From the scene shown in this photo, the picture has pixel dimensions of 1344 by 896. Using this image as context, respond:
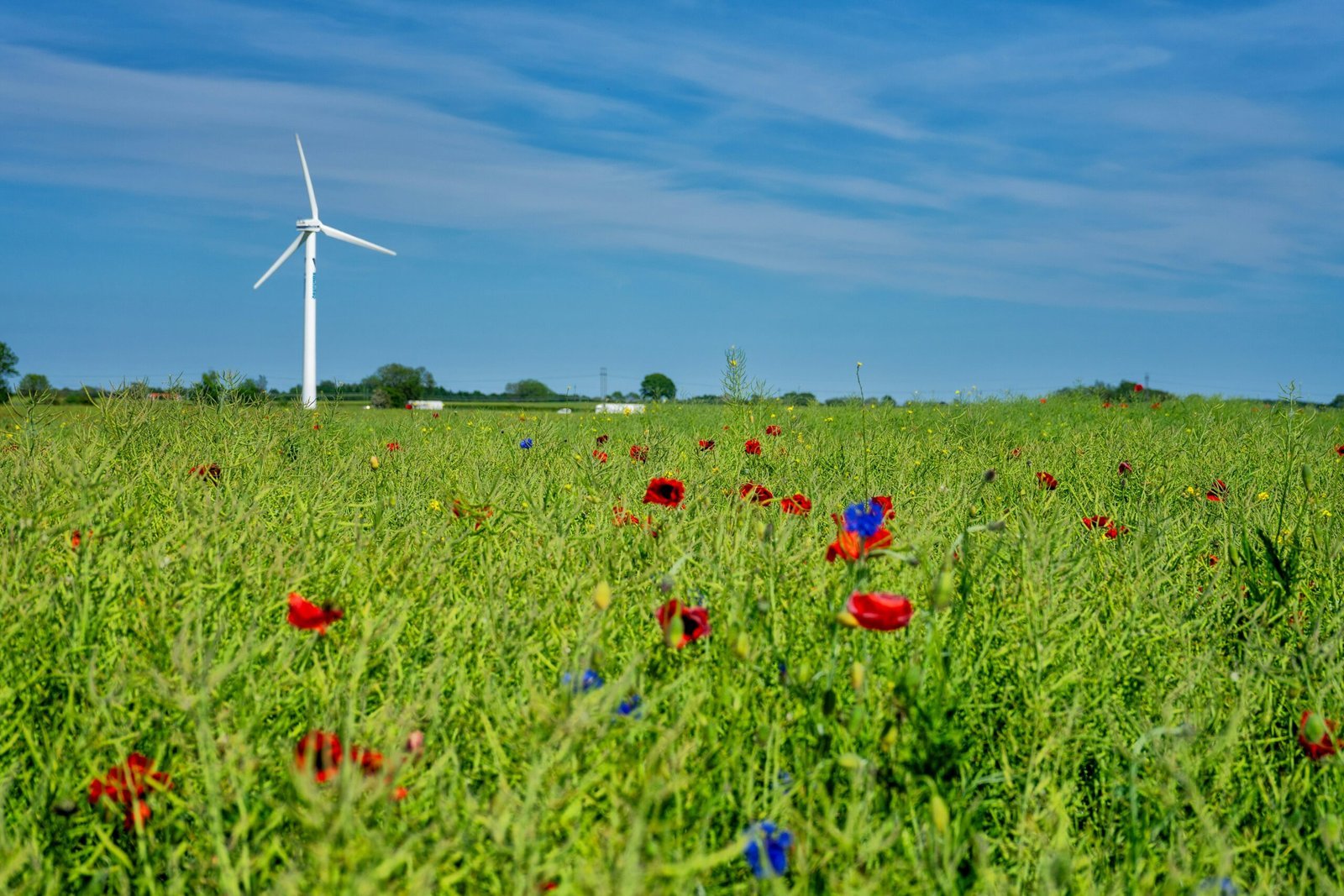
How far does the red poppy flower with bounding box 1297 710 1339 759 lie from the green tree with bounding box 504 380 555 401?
31.4 metres

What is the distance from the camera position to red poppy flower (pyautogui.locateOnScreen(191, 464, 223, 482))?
9.04 feet

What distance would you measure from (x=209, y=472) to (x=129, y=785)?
175 cm

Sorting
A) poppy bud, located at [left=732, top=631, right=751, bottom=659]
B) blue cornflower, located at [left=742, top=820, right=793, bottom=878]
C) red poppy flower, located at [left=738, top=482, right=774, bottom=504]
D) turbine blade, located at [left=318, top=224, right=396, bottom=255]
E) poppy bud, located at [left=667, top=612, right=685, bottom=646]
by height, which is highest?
turbine blade, located at [left=318, top=224, right=396, bottom=255]

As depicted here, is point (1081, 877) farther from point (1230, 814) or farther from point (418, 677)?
point (418, 677)

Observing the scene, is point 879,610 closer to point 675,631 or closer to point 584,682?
point 675,631

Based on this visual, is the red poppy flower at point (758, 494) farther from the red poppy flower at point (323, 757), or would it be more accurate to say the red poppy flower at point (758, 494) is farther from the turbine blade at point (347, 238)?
the turbine blade at point (347, 238)

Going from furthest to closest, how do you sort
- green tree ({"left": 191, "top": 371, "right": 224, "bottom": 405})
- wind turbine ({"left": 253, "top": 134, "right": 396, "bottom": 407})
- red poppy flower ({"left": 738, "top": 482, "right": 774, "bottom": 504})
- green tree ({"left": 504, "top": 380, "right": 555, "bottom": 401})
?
1. green tree ({"left": 504, "top": 380, "right": 555, "bottom": 401})
2. wind turbine ({"left": 253, "top": 134, "right": 396, "bottom": 407})
3. green tree ({"left": 191, "top": 371, "right": 224, "bottom": 405})
4. red poppy flower ({"left": 738, "top": 482, "right": 774, "bottom": 504})

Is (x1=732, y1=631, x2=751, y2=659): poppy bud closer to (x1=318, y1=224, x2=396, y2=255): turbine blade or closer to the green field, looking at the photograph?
the green field

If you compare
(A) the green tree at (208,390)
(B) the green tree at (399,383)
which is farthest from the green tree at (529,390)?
(A) the green tree at (208,390)

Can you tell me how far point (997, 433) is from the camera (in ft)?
21.4

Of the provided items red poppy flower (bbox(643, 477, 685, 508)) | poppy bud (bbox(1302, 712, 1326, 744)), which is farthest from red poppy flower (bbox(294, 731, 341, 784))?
poppy bud (bbox(1302, 712, 1326, 744))

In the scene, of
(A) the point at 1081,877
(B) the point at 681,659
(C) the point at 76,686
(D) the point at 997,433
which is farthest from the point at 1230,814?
(D) the point at 997,433

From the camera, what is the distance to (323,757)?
1091 mm

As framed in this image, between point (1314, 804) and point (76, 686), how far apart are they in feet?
6.41
